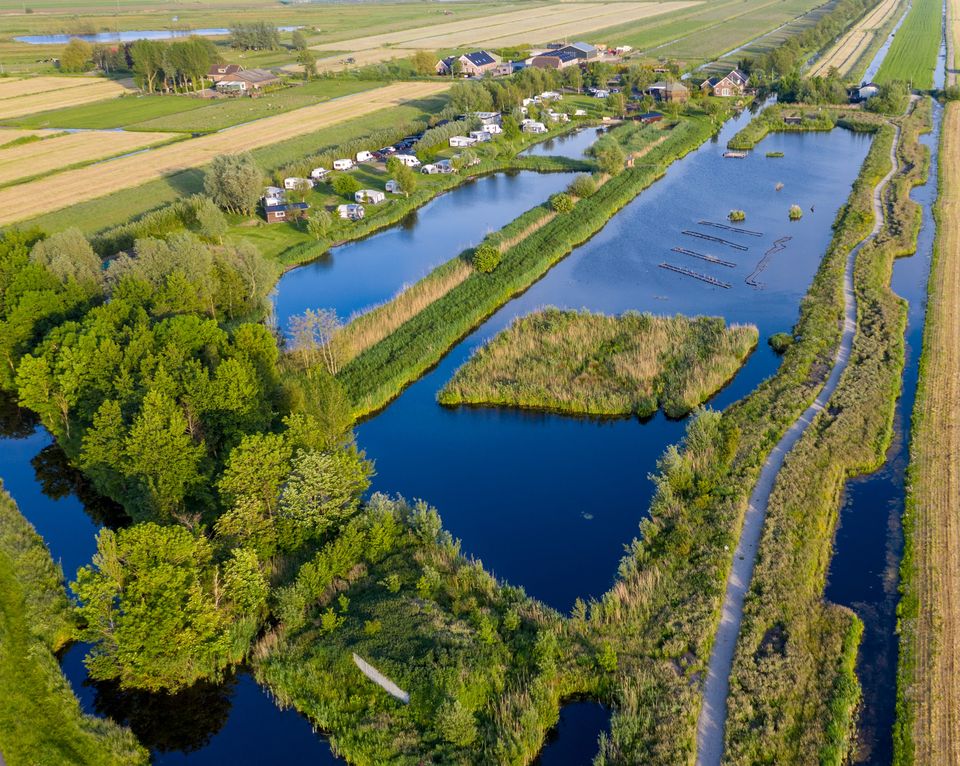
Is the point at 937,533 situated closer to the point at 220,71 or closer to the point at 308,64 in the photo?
the point at 308,64

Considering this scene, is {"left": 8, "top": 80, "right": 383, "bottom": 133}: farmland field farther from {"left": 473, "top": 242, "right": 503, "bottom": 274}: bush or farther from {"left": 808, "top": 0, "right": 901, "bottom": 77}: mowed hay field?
{"left": 808, "top": 0, "right": 901, "bottom": 77}: mowed hay field

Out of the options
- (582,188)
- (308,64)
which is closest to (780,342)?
(582,188)

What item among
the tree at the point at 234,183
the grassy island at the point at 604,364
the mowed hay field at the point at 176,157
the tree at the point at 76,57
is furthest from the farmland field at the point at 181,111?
the grassy island at the point at 604,364

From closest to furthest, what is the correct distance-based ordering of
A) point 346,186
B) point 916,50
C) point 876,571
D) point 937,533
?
point 876,571 < point 937,533 < point 346,186 < point 916,50

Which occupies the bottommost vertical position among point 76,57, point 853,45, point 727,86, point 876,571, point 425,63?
point 876,571

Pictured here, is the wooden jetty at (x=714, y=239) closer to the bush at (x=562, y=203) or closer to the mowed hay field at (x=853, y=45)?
the bush at (x=562, y=203)
